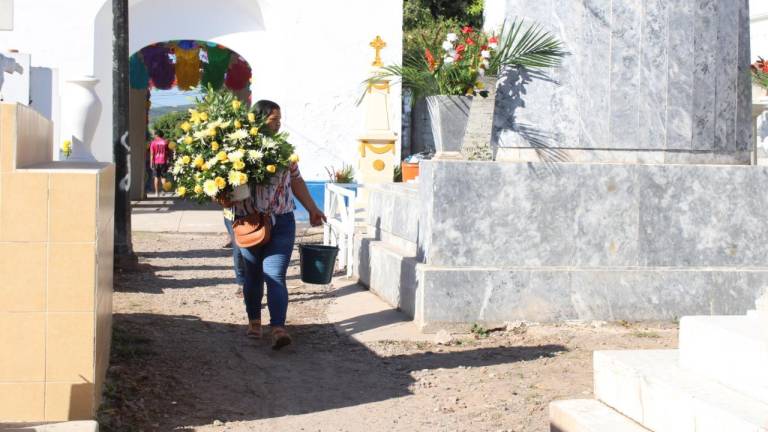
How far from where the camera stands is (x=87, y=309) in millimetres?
4867

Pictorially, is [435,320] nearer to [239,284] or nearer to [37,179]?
[239,284]

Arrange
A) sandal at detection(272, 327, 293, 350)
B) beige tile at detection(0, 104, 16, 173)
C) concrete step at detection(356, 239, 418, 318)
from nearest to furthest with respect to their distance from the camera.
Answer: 1. beige tile at detection(0, 104, 16, 173)
2. sandal at detection(272, 327, 293, 350)
3. concrete step at detection(356, 239, 418, 318)

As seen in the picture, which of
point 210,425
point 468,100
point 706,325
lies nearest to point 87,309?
point 210,425

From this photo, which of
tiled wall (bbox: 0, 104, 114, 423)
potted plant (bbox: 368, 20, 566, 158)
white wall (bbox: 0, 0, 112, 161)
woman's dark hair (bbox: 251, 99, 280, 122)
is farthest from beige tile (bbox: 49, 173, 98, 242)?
white wall (bbox: 0, 0, 112, 161)

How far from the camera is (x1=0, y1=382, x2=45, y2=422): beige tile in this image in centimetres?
480

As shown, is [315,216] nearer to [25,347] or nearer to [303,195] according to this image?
[303,195]

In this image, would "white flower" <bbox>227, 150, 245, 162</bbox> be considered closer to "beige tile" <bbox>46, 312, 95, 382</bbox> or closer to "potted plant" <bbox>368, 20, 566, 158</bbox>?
"potted plant" <bbox>368, 20, 566, 158</bbox>

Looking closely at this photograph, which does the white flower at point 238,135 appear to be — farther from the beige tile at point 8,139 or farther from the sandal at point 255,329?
the beige tile at point 8,139

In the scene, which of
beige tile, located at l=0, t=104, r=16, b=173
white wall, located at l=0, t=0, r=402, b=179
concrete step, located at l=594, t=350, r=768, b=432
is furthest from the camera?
white wall, located at l=0, t=0, r=402, b=179

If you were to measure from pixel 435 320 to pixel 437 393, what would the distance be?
1.65 metres

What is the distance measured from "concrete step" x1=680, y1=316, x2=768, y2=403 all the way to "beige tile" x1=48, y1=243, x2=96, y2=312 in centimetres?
251

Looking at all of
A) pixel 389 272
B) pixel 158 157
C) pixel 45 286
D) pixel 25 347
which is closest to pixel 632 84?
pixel 389 272

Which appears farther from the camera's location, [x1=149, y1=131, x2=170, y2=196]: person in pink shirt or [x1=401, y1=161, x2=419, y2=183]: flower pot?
[x1=149, y1=131, x2=170, y2=196]: person in pink shirt

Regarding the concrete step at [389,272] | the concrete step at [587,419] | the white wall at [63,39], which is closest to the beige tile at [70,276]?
the concrete step at [587,419]
